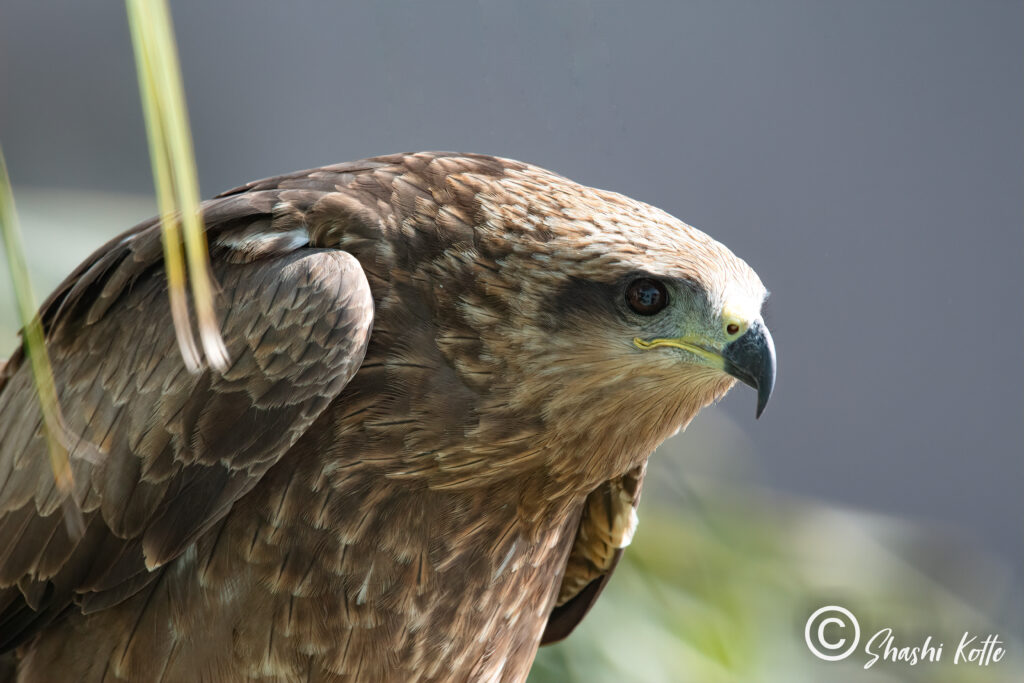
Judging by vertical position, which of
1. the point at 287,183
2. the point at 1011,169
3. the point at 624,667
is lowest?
the point at 624,667

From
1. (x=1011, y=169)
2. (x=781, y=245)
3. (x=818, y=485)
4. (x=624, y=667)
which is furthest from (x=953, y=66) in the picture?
(x=624, y=667)

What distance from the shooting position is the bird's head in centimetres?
229

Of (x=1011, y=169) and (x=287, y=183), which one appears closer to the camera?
(x=287, y=183)

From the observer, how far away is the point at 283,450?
89.7 inches

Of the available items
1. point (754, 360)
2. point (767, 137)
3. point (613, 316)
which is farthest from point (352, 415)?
point (767, 137)

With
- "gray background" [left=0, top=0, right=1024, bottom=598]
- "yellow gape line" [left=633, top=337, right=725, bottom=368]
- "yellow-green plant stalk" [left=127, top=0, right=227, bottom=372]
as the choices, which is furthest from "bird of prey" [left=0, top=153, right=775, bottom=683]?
"gray background" [left=0, top=0, right=1024, bottom=598]

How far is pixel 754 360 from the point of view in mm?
2246

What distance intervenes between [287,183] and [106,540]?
96 centimetres

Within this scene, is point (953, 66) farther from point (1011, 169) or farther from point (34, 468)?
point (34, 468)

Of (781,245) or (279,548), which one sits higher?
(279,548)

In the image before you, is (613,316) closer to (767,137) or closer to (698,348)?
(698,348)

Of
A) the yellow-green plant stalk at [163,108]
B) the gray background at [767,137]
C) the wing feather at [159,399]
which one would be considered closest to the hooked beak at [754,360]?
the wing feather at [159,399]

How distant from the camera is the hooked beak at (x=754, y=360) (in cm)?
223

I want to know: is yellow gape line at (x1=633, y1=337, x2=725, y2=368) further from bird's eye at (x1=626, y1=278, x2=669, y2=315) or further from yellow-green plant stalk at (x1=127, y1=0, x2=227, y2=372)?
yellow-green plant stalk at (x1=127, y1=0, x2=227, y2=372)
